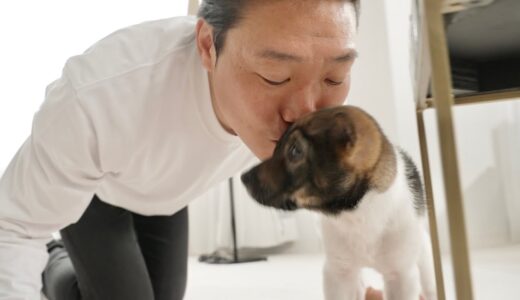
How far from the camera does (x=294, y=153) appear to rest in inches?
40.2

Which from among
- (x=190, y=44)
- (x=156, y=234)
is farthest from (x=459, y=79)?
(x=156, y=234)

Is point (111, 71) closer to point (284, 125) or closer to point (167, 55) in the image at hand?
point (167, 55)

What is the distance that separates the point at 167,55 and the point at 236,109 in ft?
0.69

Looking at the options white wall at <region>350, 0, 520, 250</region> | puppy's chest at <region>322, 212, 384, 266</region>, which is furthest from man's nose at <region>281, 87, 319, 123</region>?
white wall at <region>350, 0, 520, 250</region>

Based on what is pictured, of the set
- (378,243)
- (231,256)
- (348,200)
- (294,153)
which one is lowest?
(231,256)

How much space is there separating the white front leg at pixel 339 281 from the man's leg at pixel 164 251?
0.55m

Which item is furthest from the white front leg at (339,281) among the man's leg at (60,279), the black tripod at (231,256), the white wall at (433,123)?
the black tripod at (231,256)

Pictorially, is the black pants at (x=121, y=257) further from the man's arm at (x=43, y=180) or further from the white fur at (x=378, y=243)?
the white fur at (x=378, y=243)

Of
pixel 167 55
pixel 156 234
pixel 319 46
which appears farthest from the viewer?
pixel 156 234

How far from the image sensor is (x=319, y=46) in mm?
894

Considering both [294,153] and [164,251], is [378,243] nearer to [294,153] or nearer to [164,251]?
[294,153]

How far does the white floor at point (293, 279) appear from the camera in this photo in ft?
6.10

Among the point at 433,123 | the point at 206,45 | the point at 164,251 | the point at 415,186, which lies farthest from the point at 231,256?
the point at 206,45

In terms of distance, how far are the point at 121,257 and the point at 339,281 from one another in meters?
0.57
